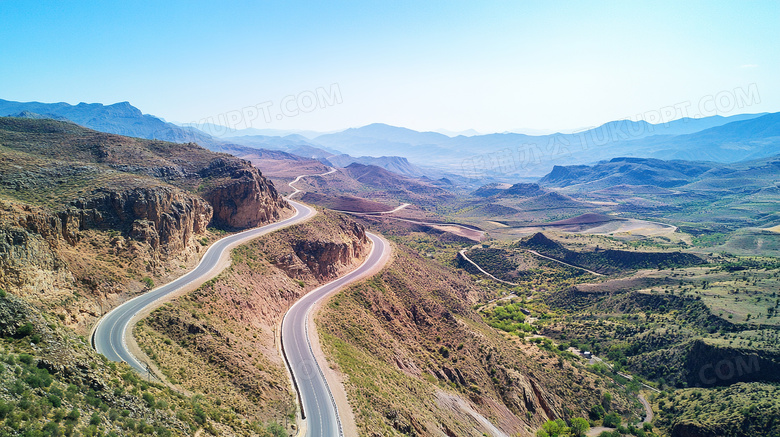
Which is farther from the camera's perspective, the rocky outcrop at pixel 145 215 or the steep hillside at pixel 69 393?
the rocky outcrop at pixel 145 215

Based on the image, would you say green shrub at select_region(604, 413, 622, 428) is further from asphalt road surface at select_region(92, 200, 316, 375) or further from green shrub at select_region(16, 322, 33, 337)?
green shrub at select_region(16, 322, 33, 337)

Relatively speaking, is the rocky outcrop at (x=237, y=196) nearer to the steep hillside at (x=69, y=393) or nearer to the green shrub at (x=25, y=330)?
the steep hillside at (x=69, y=393)

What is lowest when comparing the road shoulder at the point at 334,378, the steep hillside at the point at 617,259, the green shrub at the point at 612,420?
the green shrub at the point at 612,420

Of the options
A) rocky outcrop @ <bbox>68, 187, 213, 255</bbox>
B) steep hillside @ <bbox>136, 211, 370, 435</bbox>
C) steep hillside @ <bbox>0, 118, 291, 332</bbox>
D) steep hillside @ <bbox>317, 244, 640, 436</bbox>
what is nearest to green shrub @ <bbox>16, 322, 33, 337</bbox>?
steep hillside @ <bbox>136, 211, 370, 435</bbox>

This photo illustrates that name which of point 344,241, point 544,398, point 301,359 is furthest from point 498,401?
point 344,241

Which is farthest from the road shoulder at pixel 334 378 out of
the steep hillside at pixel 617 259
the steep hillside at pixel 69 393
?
the steep hillside at pixel 617 259

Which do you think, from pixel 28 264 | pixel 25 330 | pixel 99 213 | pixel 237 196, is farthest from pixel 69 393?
pixel 237 196

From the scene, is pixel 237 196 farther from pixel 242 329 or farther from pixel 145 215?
pixel 242 329
